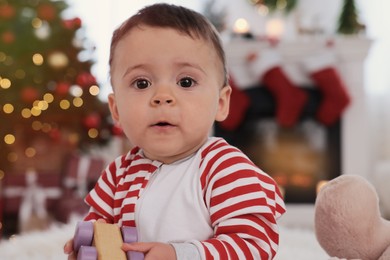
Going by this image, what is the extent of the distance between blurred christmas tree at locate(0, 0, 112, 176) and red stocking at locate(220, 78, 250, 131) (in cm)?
74

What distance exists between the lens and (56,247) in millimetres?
1799

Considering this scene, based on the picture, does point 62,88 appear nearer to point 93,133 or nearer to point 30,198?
point 93,133

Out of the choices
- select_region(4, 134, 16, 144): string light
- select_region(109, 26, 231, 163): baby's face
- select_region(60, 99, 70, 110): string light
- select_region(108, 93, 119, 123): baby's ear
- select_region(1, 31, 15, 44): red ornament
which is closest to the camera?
select_region(109, 26, 231, 163): baby's face

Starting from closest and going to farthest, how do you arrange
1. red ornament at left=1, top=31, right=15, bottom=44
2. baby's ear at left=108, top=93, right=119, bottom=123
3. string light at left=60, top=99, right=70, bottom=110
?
1. baby's ear at left=108, top=93, right=119, bottom=123
2. red ornament at left=1, top=31, right=15, bottom=44
3. string light at left=60, top=99, right=70, bottom=110

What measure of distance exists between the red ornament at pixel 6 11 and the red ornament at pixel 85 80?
1.53 ft

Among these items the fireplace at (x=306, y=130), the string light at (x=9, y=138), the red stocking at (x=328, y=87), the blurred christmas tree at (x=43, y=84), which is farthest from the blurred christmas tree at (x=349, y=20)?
the string light at (x=9, y=138)

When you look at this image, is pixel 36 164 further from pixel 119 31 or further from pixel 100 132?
pixel 119 31

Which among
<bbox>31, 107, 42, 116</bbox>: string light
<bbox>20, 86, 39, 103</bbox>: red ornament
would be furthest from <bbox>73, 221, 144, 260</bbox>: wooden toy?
<bbox>31, 107, 42, 116</bbox>: string light

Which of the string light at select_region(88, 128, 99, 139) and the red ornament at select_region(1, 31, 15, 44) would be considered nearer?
the red ornament at select_region(1, 31, 15, 44)

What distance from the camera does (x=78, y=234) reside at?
2.53ft

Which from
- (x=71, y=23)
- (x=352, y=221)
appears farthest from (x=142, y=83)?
(x=71, y=23)

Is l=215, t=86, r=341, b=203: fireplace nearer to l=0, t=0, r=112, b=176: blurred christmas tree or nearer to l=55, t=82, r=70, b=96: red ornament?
l=0, t=0, r=112, b=176: blurred christmas tree

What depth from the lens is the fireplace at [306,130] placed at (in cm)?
361

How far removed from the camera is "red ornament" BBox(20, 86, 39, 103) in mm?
2961
